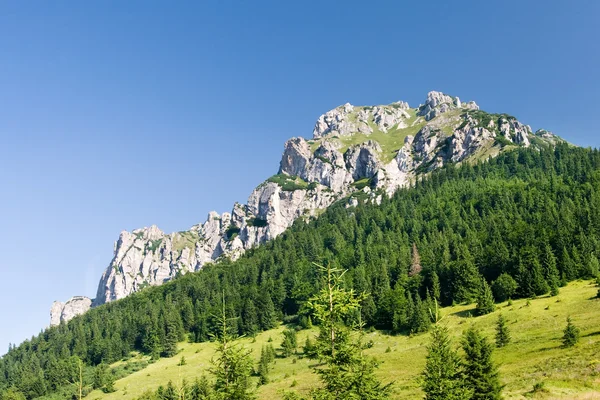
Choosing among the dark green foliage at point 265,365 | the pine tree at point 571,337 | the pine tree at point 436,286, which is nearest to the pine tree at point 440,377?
the pine tree at point 571,337

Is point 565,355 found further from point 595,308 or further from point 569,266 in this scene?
point 569,266

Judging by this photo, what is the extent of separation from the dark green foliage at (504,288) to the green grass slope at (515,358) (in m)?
6.24

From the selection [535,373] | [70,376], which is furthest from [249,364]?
[70,376]

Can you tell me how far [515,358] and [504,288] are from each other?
181ft

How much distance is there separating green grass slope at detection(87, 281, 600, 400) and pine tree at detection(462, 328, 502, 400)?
15.1 feet

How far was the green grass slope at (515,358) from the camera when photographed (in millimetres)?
40562

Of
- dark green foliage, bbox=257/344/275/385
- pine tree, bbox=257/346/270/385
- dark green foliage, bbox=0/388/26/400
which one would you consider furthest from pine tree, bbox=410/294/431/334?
dark green foliage, bbox=0/388/26/400

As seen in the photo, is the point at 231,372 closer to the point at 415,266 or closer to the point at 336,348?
the point at 336,348

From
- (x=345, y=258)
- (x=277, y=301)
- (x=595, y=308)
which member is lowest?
(x=595, y=308)

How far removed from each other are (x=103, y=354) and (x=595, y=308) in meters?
151

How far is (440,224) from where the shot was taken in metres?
193

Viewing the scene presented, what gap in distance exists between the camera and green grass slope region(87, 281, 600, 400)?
133ft

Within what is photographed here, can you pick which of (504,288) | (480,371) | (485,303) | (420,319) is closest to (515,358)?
(480,371)

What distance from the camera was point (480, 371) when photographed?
113ft
